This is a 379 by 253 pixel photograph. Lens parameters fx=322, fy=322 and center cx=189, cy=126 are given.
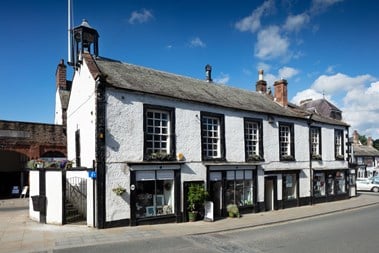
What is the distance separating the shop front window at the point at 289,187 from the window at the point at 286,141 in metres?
1.24

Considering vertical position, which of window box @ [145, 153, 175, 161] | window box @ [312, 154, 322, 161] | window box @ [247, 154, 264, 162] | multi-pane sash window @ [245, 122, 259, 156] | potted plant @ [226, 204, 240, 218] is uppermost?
multi-pane sash window @ [245, 122, 259, 156]

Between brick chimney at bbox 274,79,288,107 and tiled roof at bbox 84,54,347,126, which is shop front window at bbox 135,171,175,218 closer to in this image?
tiled roof at bbox 84,54,347,126

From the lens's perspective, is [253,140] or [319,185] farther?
[319,185]

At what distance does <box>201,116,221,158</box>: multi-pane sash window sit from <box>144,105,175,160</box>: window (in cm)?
212

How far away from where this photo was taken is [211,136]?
17344mm

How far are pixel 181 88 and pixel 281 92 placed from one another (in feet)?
31.6

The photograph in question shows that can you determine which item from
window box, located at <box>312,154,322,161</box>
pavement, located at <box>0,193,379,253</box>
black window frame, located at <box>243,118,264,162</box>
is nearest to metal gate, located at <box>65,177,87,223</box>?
pavement, located at <box>0,193,379,253</box>

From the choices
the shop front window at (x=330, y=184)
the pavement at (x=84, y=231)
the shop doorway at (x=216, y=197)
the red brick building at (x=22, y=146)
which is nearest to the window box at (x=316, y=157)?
the shop front window at (x=330, y=184)

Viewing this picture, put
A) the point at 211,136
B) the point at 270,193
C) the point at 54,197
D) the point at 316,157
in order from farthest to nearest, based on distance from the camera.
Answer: the point at 316,157
the point at 270,193
the point at 211,136
the point at 54,197

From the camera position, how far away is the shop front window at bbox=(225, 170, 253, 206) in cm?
1738

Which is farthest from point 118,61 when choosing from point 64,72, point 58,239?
point 64,72

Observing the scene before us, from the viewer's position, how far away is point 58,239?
36.7ft

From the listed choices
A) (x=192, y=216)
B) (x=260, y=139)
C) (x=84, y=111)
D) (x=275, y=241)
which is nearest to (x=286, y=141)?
(x=260, y=139)

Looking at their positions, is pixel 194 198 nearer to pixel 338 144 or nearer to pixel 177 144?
pixel 177 144
